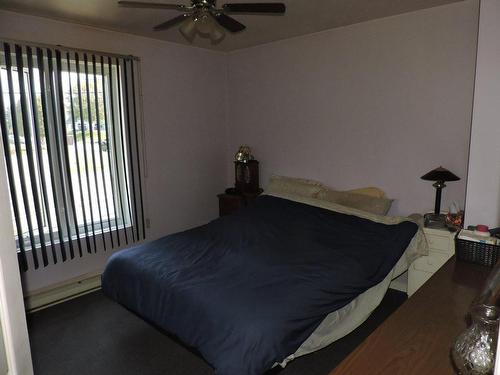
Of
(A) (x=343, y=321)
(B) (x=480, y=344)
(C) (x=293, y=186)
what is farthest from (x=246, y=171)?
(B) (x=480, y=344)

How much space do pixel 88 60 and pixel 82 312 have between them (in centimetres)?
219

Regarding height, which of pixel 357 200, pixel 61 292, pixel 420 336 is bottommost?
pixel 61 292

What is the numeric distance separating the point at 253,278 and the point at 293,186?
173 centimetres

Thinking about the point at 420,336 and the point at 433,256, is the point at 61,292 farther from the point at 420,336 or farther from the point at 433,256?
the point at 433,256

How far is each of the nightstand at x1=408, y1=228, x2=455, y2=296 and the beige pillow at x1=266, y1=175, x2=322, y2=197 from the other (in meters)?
1.20

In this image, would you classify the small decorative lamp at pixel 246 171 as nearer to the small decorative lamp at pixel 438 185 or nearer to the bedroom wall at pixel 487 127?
the small decorative lamp at pixel 438 185

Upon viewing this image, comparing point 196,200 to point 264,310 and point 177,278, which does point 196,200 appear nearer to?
point 177,278

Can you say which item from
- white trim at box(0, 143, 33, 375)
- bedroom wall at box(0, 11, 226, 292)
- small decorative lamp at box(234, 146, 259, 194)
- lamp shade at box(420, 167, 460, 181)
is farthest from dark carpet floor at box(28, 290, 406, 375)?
small decorative lamp at box(234, 146, 259, 194)

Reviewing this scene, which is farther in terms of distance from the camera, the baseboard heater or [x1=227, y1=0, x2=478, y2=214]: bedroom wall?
the baseboard heater

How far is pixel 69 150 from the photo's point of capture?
3072mm

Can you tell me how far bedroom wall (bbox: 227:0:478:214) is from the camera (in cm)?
289

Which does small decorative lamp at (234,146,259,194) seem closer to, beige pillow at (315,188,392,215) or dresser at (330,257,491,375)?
beige pillow at (315,188,392,215)

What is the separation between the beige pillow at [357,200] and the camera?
319 centimetres

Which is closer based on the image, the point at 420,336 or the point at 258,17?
the point at 420,336
